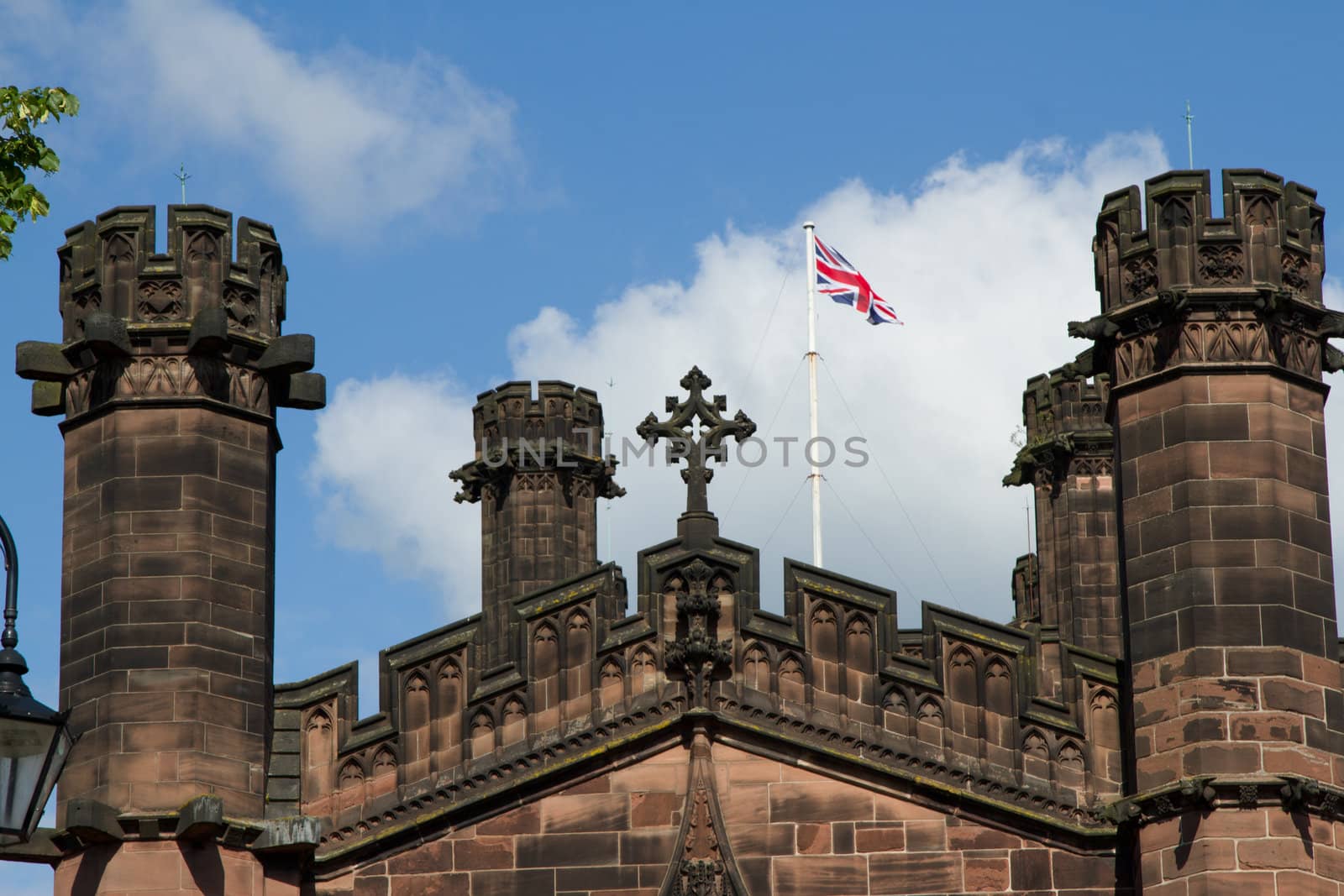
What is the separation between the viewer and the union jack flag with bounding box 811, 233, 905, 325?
144ft

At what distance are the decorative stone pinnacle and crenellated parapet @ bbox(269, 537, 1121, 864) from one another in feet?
3.85

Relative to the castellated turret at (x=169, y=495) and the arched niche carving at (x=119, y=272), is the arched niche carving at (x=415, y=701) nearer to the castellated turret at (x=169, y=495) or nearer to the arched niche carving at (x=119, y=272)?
the castellated turret at (x=169, y=495)

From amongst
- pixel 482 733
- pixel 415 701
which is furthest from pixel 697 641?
pixel 415 701

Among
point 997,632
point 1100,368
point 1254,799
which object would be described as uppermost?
point 1100,368

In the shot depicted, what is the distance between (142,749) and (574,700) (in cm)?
475

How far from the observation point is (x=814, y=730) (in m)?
28.0

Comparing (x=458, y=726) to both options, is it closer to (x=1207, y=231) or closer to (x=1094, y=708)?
(x=1094, y=708)

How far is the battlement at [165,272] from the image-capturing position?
27.8 m

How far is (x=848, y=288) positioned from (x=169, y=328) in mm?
18296

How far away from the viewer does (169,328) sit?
27594mm

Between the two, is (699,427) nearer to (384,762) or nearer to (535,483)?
(384,762)

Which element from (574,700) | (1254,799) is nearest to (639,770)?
(574,700)

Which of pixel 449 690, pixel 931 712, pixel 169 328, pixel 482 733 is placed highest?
pixel 169 328

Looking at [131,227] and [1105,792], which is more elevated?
[131,227]
